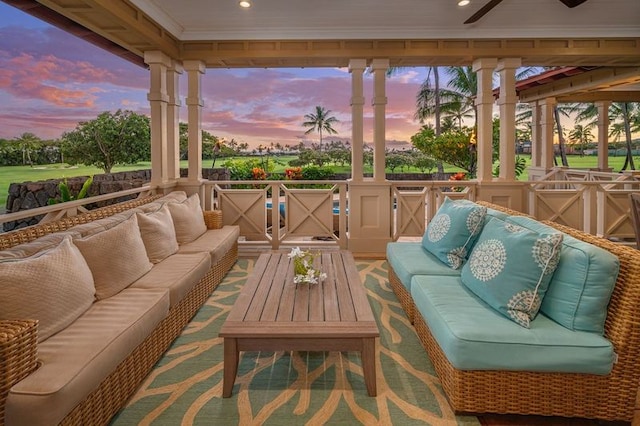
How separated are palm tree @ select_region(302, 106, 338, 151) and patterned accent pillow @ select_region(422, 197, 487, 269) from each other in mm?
14036

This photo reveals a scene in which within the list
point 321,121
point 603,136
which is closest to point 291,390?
point 603,136

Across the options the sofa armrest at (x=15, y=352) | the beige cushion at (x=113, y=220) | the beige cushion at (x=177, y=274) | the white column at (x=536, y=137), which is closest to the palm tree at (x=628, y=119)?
the white column at (x=536, y=137)

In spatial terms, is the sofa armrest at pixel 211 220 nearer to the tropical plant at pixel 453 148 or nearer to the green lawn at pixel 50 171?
the green lawn at pixel 50 171

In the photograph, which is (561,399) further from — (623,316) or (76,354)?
(76,354)

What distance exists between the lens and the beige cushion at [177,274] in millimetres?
2838

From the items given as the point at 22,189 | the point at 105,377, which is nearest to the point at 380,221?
the point at 105,377

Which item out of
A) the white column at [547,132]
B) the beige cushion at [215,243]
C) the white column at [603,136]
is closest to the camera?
the beige cushion at [215,243]

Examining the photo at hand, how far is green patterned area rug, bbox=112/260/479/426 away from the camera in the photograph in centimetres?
204

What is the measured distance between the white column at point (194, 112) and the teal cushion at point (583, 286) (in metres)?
4.81

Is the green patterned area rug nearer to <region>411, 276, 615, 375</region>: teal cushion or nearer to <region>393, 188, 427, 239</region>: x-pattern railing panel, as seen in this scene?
<region>411, 276, 615, 375</region>: teal cushion

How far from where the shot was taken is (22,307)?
186cm

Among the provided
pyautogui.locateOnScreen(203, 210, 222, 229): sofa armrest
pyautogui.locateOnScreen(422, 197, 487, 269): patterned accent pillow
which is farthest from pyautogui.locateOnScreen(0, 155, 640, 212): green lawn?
pyautogui.locateOnScreen(422, 197, 487, 269): patterned accent pillow

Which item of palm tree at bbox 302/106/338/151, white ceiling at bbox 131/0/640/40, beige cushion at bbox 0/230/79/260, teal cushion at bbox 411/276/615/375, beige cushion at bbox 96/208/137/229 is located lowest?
teal cushion at bbox 411/276/615/375

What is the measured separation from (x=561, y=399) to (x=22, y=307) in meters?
2.61
